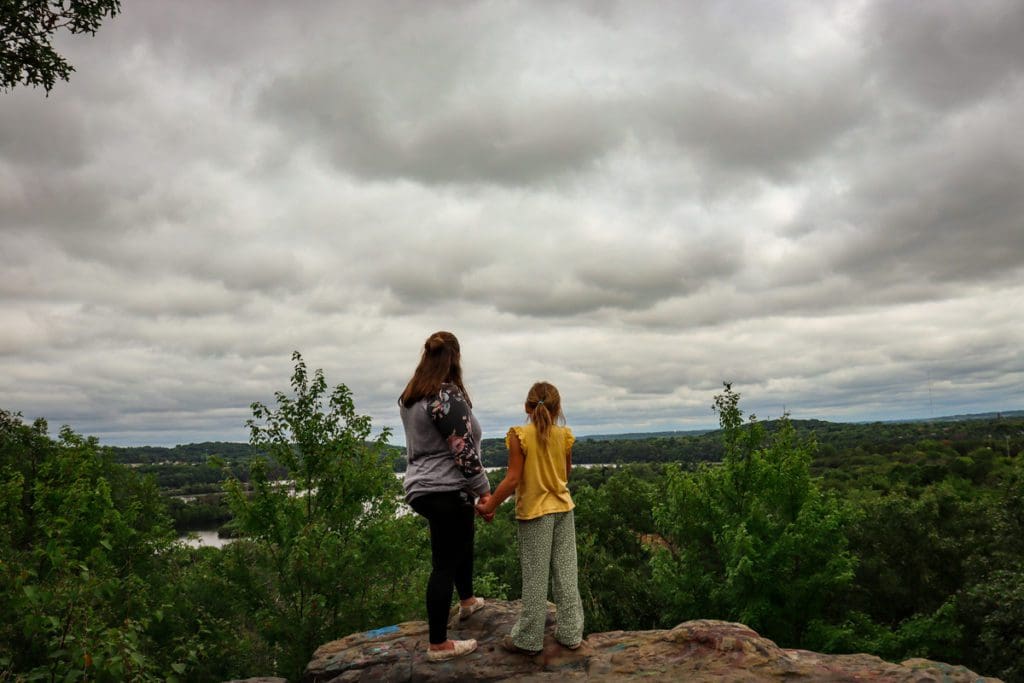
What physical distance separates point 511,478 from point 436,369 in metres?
1.20

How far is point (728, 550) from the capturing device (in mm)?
18703

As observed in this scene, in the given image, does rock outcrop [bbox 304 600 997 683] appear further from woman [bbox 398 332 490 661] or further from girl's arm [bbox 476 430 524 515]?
girl's arm [bbox 476 430 524 515]

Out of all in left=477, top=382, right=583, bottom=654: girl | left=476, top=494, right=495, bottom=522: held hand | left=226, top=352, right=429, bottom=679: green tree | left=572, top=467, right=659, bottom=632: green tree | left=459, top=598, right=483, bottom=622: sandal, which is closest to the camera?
left=476, top=494, right=495, bottom=522: held hand

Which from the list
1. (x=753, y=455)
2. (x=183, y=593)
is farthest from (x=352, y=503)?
(x=183, y=593)

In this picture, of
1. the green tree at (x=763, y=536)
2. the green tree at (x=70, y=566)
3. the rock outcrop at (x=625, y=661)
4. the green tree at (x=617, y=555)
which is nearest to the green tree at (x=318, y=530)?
the green tree at (x=70, y=566)

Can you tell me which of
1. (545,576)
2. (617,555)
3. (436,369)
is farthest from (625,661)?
(617,555)

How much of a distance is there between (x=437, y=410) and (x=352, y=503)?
28.4ft

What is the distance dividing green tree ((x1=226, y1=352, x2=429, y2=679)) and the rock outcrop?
6251 millimetres

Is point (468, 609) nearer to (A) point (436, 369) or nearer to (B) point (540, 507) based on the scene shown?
(B) point (540, 507)

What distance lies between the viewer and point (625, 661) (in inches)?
240

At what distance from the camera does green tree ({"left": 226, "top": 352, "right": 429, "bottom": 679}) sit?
12844 mm

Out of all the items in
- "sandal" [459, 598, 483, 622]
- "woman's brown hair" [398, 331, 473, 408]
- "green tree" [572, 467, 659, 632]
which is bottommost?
"green tree" [572, 467, 659, 632]

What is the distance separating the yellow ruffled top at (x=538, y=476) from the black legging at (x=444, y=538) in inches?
20.5

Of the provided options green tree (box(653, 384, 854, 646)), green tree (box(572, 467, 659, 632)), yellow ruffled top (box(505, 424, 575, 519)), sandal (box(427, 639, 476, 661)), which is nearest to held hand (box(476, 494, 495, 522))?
yellow ruffled top (box(505, 424, 575, 519))
